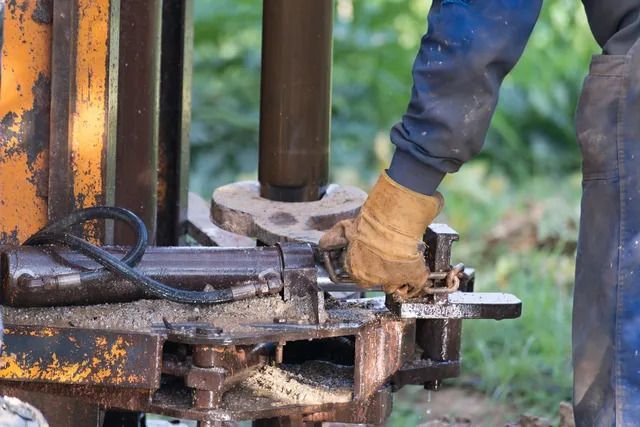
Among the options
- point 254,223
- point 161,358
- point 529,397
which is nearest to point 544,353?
point 529,397

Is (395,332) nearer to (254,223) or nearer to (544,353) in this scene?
(254,223)

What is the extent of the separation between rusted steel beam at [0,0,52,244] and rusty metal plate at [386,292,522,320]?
930mm

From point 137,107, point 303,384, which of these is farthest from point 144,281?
point 137,107

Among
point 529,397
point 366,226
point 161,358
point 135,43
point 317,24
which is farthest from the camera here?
point 529,397

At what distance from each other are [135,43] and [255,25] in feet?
16.1

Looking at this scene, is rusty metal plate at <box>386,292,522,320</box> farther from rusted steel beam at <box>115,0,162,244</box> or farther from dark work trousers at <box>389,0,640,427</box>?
rusted steel beam at <box>115,0,162,244</box>

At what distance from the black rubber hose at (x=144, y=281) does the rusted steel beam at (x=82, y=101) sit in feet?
0.74

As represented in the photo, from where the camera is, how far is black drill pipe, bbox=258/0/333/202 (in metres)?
3.45

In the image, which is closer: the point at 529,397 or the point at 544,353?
the point at 529,397

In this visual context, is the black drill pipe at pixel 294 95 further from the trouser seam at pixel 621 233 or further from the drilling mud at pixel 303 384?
the trouser seam at pixel 621 233

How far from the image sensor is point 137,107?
325cm

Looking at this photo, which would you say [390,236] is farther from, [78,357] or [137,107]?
[137,107]

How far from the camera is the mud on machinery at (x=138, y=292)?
2.59m

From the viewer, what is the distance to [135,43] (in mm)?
3211
